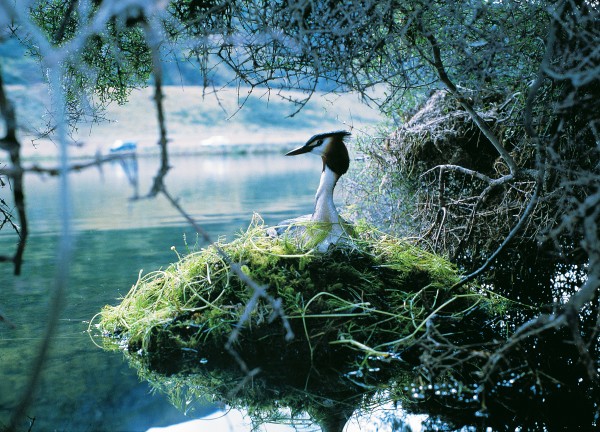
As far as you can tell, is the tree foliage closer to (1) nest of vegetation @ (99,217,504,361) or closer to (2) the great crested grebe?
(1) nest of vegetation @ (99,217,504,361)

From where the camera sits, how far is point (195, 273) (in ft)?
10.4

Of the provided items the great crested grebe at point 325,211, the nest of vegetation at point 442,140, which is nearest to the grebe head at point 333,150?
the great crested grebe at point 325,211

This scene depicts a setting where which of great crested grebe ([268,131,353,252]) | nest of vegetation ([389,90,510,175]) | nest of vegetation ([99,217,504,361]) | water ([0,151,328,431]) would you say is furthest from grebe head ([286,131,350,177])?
water ([0,151,328,431])

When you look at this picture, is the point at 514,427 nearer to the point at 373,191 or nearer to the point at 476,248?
the point at 476,248

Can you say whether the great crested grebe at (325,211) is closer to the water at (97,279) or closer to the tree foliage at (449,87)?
the tree foliage at (449,87)

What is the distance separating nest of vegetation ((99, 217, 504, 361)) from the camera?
2732mm

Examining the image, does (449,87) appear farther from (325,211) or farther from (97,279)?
(97,279)

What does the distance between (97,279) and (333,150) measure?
202 centimetres

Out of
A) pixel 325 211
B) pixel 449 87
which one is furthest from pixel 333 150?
pixel 449 87

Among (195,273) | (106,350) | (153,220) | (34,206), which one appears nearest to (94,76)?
(195,273)

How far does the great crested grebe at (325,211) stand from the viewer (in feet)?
10.8

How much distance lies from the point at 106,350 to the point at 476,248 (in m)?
2.14

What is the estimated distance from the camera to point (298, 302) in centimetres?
289

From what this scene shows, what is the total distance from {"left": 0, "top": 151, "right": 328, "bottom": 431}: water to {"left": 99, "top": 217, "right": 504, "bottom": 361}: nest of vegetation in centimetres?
21
